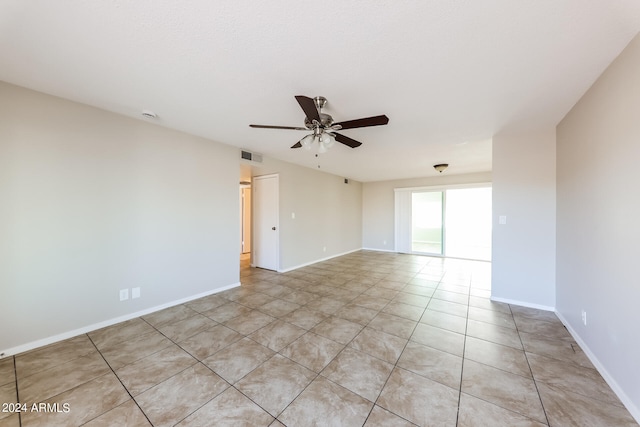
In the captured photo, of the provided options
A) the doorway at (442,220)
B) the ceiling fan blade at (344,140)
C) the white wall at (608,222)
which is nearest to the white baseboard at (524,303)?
the white wall at (608,222)

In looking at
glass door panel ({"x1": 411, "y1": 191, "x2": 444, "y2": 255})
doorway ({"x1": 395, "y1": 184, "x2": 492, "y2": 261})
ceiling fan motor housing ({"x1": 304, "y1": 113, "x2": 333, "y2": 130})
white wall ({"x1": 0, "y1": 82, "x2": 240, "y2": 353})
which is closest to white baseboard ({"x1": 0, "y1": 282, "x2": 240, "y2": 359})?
white wall ({"x1": 0, "y1": 82, "x2": 240, "y2": 353})

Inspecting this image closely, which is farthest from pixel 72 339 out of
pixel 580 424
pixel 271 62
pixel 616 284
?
pixel 616 284

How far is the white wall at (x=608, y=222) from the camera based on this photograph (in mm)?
1496

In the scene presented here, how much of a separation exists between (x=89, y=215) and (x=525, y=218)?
17.6ft

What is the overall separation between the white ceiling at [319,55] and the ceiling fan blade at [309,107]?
255mm

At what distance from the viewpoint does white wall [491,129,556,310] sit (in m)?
2.97

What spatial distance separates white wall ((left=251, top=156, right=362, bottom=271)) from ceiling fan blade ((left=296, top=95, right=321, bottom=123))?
8.33 feet

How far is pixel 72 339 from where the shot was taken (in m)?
2.31

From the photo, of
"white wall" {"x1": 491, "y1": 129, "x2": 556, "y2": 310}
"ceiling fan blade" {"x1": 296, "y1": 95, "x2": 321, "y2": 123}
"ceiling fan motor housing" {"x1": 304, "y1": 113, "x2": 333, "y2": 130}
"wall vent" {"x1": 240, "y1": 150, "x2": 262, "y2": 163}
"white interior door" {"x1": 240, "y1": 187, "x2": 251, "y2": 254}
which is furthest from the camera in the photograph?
"white interior door" {"x1": 240, "y1": 187, "x2": 251, "y2": 254}

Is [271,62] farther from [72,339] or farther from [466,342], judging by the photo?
[72,339]

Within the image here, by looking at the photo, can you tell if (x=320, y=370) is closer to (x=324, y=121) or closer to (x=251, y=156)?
(x=324, y=121)

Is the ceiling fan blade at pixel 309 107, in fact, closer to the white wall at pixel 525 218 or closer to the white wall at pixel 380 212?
the white wall at pixel 525 218

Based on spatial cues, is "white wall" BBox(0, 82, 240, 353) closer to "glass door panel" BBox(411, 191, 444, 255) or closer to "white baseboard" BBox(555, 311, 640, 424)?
"white baseboard" BBox(555, 311, 640, 424)

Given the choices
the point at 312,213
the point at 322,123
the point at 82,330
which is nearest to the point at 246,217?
the point at 312,213
